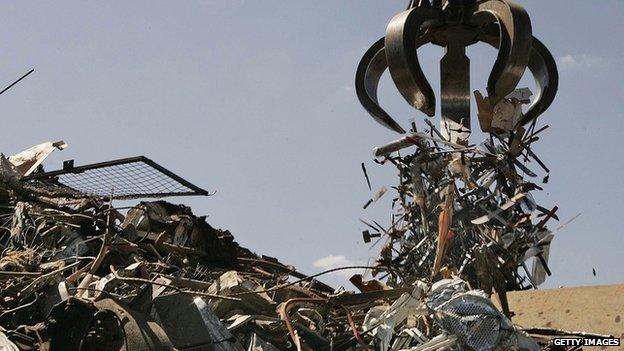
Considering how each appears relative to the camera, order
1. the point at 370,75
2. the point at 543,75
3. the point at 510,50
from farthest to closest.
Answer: the point at 370,75 < the point at 543,75 < the point at 510,50

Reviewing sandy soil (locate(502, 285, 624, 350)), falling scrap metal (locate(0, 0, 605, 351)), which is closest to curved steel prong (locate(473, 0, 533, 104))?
falling scrap metal (locate(0, 0, 605, 351))

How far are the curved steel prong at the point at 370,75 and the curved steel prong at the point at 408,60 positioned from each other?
1.14 feet

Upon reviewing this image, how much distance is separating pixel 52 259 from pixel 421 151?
2.18 metres

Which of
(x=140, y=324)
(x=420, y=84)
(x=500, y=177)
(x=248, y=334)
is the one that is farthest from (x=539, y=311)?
(x=140, y=324)

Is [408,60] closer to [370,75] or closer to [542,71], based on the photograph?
[370,75]

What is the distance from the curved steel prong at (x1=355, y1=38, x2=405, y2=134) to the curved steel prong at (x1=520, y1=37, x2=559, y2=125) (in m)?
0.95

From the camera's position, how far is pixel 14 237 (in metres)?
4.93

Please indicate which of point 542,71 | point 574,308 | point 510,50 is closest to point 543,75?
point 542,71

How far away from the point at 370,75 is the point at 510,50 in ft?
3.23

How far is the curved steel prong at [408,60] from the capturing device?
→ 5152 millimetres

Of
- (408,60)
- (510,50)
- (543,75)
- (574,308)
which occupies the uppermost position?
(408,60)

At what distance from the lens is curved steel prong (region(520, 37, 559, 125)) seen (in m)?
5.51

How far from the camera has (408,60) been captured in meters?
5.15

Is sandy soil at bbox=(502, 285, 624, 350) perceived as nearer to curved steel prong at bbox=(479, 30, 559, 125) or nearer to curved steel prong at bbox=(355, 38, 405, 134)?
curved steel prong at bbox=(479, 30, 559, 125)
